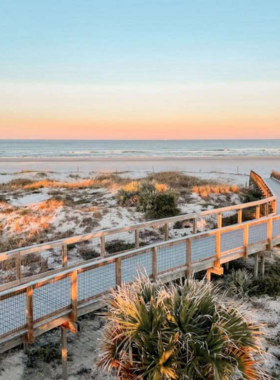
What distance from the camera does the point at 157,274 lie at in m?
7.71

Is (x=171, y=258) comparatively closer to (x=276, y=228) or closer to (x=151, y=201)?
(x=276, y=228)

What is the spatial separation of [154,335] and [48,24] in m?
24.3

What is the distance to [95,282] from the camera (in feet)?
25.0

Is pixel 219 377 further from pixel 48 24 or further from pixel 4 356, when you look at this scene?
pixel 48 24

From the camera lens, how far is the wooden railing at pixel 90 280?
18.5 feet

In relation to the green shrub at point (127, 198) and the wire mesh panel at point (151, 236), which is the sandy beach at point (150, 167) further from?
the wire mesh panel at point (151, 236)

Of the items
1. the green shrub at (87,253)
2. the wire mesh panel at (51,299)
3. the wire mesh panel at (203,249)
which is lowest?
the green shrub at (87,253)

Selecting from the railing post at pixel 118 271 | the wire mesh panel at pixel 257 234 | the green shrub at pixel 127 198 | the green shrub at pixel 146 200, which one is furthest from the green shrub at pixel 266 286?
the green shrub at pixel 127 198

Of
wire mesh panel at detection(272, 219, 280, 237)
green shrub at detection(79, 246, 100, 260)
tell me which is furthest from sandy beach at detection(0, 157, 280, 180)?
green shrub at detection(79, 246, 100, 260)

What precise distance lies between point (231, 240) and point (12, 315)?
664 centimetres

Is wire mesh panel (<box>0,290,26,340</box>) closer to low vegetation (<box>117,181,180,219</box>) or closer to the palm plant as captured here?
the palm plant

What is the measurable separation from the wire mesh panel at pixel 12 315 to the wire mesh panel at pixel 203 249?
4.08m

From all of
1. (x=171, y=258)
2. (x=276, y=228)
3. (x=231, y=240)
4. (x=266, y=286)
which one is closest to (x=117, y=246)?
(x=171, y=258)

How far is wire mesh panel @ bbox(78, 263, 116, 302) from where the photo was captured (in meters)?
7.08
